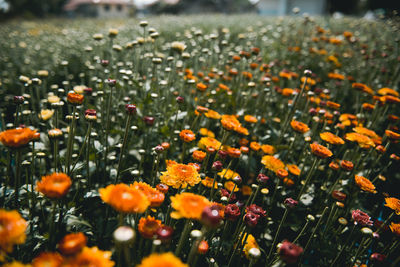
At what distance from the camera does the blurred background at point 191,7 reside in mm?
22992

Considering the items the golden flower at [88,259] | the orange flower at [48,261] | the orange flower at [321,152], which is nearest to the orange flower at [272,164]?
the orange flower at [321,152]

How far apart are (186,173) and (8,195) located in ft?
4.31

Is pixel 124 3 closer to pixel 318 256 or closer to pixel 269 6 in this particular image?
pixel 269 6

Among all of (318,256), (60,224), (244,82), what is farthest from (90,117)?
(244,82)

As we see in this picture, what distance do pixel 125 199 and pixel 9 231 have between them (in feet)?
1.28

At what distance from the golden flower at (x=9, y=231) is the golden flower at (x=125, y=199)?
286 millimetres

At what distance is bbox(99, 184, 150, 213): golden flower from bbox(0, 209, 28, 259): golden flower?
0.94ft

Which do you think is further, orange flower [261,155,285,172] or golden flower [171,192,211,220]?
orange flower [261,155,285,172]

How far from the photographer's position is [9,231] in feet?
2.68

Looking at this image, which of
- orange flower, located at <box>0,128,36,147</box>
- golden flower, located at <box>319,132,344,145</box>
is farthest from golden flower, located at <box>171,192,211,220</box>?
golden flower, located at <box>319,132,344,145</box>

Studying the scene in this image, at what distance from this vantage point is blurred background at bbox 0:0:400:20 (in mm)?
22992

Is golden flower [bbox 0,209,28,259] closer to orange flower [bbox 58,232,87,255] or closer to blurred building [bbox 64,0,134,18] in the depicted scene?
orange flower [bbox 58,232,87,255]

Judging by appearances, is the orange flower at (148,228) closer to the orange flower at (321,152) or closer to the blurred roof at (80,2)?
the orange flower at (321,152)

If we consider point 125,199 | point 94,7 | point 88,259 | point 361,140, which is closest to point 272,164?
point 361,140
